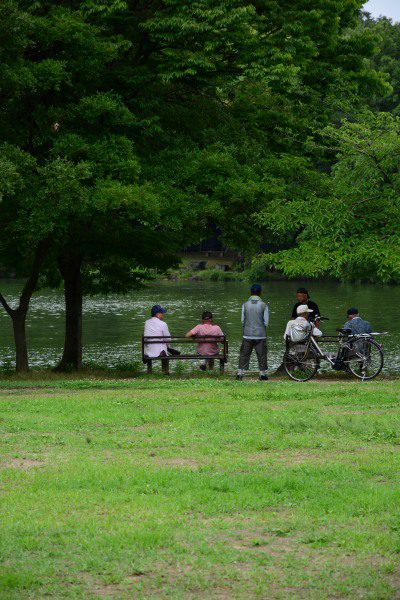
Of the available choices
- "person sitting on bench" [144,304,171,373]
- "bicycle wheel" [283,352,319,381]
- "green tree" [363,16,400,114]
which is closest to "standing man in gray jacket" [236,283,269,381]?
"bicycle wheel" [283,352,319,381]

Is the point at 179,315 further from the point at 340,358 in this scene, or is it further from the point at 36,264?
the point at 340,358

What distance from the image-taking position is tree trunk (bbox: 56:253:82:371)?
920 inches

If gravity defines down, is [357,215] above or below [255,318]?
above

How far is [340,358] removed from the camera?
17766mm

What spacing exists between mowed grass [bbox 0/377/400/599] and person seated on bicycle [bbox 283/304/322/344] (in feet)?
15.9

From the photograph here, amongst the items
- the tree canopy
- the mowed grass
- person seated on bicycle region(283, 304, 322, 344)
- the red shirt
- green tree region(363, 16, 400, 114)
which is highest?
green tree region(363, 16, 400, 114)

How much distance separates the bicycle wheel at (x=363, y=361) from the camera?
17484 mm

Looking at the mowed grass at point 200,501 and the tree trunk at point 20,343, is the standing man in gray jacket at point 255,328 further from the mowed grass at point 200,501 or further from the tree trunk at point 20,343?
the tree trunk at point 20,343

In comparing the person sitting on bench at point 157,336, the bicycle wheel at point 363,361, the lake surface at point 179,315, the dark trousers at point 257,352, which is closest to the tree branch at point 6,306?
the person sitting on bench at point 157,336

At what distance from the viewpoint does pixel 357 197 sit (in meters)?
19.3

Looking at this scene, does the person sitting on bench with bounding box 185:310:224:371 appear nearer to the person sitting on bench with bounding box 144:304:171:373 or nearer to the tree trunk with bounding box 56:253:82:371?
the person sitting on bench with bounding box 144:304:171:373

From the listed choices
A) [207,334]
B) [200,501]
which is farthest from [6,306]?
[200,501]

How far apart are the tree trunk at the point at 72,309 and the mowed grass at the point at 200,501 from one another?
35.2 feet

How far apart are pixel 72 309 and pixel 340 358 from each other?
819 cm
